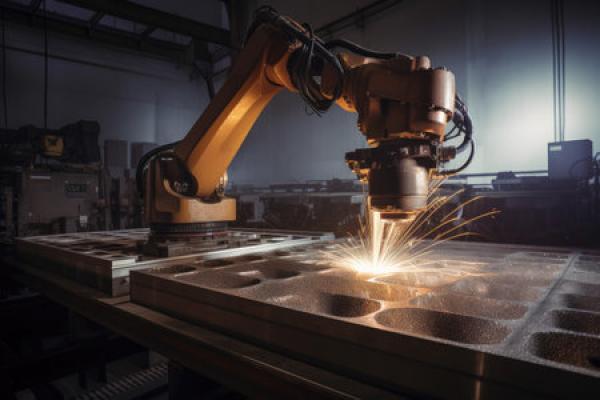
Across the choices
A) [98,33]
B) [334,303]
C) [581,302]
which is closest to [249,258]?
[334,303]

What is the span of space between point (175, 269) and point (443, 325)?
85 centimetres

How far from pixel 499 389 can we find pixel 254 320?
18.6 inches

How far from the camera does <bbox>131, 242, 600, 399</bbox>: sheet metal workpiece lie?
53cm

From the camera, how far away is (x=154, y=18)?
4.95 metres

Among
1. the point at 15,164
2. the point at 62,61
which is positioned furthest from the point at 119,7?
the point at 62,61

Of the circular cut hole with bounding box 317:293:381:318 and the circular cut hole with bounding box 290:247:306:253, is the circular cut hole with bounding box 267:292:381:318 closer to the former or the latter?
the circular cut hole with bounding box 317:293:381:318

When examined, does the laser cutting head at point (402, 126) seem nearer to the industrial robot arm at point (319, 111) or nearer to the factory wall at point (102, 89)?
the industrial robot arm at point (319, 111)

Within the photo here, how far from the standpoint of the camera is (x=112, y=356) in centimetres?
157

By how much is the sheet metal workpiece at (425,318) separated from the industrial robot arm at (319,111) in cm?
27

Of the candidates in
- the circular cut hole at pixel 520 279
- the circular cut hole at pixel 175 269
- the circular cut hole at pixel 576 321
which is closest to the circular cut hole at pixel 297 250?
the circular cut hole at pixel 175 269

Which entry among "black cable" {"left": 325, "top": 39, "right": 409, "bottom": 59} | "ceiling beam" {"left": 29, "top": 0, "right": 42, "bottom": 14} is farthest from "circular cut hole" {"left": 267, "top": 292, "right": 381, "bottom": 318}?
"ceiling beam" {"left": 29, "top": 0, "right": 42, "bottom": 14}

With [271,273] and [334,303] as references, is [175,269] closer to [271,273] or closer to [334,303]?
[271,273]

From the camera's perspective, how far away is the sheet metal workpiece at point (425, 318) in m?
0.53

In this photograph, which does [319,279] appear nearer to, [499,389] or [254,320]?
[254,320]
